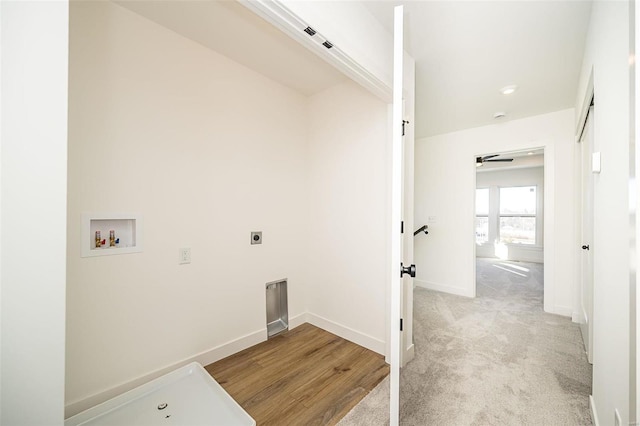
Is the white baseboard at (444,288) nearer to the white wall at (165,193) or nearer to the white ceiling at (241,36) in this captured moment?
the white wall at (165,193)

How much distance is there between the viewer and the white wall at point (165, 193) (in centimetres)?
148

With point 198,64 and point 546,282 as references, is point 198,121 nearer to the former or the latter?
point 198,64

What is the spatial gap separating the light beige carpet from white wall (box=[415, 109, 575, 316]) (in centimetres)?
59

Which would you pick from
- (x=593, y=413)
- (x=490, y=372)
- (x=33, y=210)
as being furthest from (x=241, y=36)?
(x=593, y=413)

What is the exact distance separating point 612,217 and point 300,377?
1.98 meters

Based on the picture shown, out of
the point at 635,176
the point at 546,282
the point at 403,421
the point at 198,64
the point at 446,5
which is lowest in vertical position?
the point at 403,421

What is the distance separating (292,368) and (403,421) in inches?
33.2

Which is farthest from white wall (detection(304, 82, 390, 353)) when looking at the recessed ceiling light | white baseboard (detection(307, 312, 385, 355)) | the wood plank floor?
the recessed ceiling light

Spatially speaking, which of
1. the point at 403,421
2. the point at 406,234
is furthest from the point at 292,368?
the point at 406,234

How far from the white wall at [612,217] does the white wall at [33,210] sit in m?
1.88

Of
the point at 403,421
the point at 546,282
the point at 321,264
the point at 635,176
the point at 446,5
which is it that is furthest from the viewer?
the point at 546,282

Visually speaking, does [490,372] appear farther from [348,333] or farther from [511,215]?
[511,215]

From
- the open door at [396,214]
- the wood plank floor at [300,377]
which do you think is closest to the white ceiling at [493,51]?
the open door at [396,214]

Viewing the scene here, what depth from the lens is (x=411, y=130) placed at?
82.3 inches
